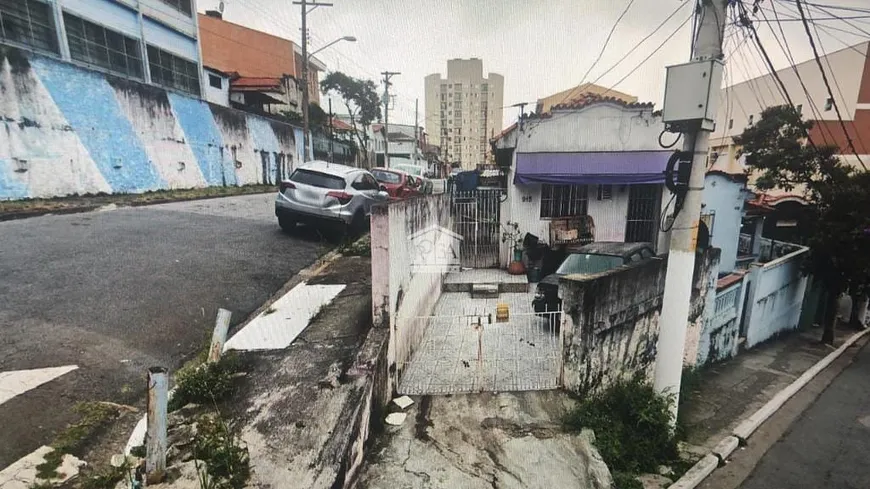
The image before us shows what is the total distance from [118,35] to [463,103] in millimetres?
57933

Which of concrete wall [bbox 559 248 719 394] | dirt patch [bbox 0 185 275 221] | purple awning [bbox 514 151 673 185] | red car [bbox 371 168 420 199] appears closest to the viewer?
concrete wall [bbox 559 248 719 394]

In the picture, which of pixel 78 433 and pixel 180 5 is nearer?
pixel 78 433

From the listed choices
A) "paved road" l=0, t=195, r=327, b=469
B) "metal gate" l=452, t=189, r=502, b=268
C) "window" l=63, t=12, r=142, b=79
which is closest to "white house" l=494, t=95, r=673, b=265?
"metal gate" l=452, t=189, r=502, b=268

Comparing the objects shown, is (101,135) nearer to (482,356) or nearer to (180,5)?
(180,5)

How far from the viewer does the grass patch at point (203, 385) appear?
12.5ft

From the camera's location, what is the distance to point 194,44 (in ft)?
66.8

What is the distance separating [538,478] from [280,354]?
3141 millimetres

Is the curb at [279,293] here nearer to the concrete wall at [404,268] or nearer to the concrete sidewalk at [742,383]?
the concrete wall at [404,268]

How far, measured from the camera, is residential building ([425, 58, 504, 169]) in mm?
65375

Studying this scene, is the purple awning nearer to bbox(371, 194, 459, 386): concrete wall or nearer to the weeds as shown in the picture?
bbox(371, 194, 459, 386): concrete wall

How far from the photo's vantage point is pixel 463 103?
6912 centimetres

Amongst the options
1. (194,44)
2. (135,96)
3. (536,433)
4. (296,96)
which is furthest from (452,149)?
(536,433)

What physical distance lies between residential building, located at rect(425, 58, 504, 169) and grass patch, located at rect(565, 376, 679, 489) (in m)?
59.7

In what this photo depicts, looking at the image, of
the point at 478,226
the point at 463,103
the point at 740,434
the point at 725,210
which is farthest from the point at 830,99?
the point at 463,103
